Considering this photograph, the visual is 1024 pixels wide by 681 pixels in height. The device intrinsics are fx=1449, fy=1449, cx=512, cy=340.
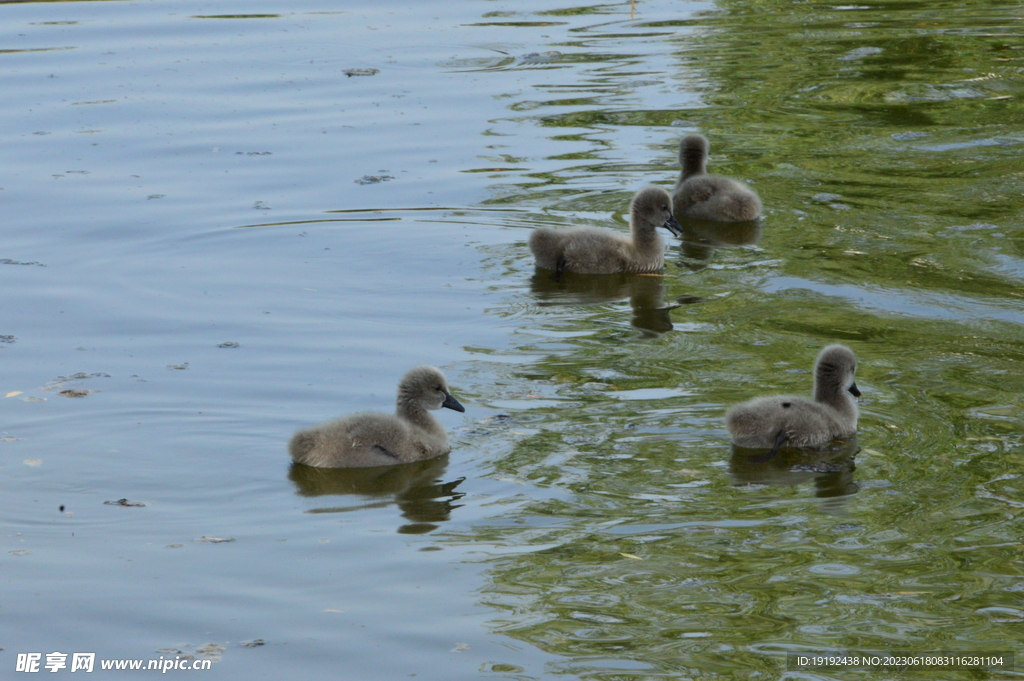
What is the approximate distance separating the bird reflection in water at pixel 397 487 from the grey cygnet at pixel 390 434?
0.14 ft

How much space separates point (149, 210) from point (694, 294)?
4.74 metres

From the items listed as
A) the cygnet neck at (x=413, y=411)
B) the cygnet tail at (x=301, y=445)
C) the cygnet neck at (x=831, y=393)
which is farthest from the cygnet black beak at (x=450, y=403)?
the cygnet neck at (x=831, y=393)

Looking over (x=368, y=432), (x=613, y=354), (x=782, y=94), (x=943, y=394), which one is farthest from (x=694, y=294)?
(x=782, y=94)

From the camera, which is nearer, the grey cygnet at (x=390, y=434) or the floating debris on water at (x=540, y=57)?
the grey cygnet at (x=390, y=434)

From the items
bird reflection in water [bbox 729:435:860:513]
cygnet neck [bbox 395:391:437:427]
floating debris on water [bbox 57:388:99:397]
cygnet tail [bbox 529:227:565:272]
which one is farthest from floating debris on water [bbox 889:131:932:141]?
floating debris on water [bbox 57:388:99:397]

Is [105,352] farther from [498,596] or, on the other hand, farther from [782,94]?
[782,94]

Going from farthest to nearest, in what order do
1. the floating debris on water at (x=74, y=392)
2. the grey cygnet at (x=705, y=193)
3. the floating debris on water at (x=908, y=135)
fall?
the floating debris on water at (x=908, y=135) → the grey cygnet at (x=705, y=193) → the floating debris on water at (x=74, y=392)

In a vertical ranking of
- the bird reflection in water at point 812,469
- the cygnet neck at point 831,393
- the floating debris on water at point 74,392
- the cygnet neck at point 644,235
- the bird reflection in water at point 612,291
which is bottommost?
the bird reflection in water at point 812,469

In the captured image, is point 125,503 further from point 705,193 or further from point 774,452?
point 705,193

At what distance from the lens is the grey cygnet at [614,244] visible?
33.7 feet

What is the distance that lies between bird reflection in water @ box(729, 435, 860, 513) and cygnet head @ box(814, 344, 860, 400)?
0.26 meters

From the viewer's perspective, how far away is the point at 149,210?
11875 mm

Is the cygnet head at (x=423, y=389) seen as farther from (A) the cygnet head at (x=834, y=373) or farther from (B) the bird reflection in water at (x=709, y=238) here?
(B) the bird reflection in water at (x=709, y=238)

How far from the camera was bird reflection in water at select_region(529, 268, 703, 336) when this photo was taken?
954cm
